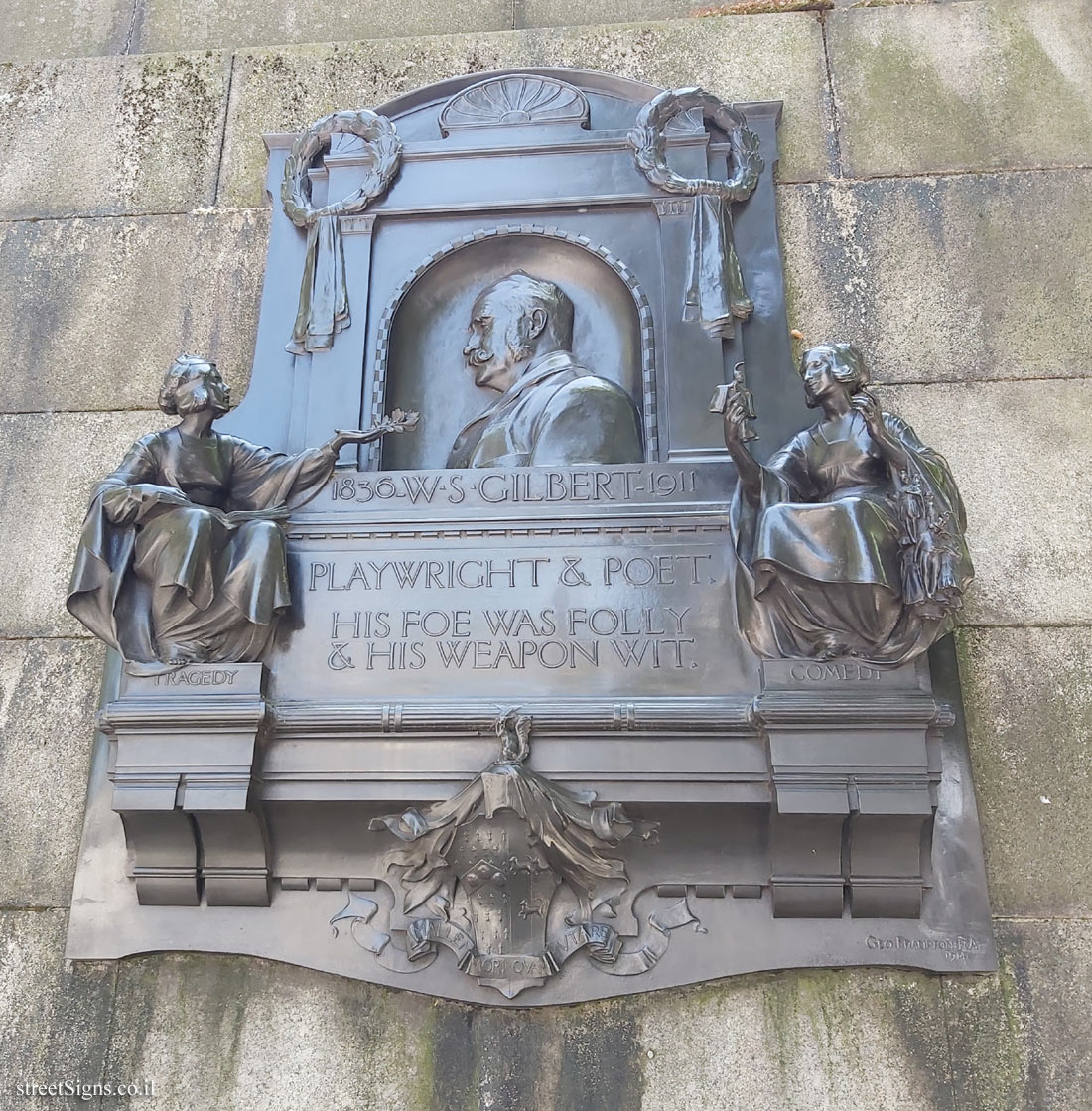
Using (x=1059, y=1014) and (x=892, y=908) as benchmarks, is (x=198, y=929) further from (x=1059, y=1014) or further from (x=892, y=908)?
(x=1059, y=1014)

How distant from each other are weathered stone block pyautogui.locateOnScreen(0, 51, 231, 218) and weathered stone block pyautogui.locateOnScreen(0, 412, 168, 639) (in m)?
1.63

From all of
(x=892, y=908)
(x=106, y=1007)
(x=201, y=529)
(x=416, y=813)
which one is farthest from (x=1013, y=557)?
(x=106, y=1007)

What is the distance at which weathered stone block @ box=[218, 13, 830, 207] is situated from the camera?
27.3ft

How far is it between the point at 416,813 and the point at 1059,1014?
2.98 meters

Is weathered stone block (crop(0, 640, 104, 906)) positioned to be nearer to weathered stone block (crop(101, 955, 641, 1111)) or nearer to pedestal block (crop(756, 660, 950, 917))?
weathered stone block (crop(101, 955, 641, 1111))

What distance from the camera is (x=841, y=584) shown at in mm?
5680

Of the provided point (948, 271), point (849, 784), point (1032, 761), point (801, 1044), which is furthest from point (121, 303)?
point (1032, 761)

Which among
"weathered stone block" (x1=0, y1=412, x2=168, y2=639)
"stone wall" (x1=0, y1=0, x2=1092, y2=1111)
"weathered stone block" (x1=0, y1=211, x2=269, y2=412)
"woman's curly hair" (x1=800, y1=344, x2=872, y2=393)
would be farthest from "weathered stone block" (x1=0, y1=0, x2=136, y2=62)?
"woman's curly hair" (x1=800, y1=344, x2=872, y2=393)

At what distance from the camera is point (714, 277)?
711 centimetres

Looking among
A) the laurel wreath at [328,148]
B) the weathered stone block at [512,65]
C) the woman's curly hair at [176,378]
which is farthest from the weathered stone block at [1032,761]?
the laurel wreath at [328,148]

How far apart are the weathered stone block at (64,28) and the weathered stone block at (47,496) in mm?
3449

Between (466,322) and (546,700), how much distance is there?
9.43 feet

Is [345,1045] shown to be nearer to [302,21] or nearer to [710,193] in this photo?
[710,193]

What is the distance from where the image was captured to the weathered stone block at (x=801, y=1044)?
5.46 m
